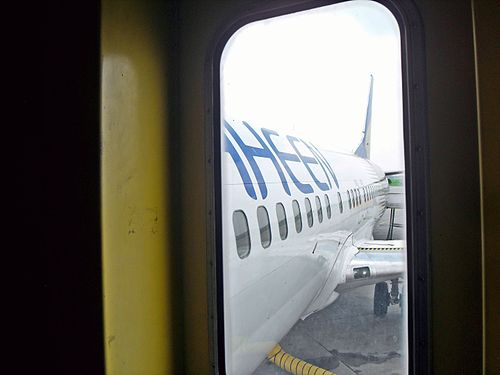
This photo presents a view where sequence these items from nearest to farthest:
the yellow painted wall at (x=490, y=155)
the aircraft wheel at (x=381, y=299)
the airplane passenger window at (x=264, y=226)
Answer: the yellow painted wall at (x=490, y=155) < the airplane passenger window at (x=264, y=226) < the aircraft wheel at (x=381, y=299)

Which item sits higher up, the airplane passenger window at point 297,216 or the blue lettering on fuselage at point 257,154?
the blue lettering on fuselage at point 257,154

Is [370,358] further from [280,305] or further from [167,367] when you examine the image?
[167,367]

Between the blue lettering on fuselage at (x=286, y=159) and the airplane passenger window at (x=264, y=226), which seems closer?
the airplane passenger window at (x=264, y=226)

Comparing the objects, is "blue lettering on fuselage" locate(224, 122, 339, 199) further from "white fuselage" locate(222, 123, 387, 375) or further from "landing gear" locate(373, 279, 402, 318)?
"landing gear" locate(373, 279, 402, 318)

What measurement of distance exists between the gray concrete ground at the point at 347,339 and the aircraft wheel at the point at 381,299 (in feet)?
0.26

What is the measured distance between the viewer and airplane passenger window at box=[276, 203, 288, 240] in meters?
2.57

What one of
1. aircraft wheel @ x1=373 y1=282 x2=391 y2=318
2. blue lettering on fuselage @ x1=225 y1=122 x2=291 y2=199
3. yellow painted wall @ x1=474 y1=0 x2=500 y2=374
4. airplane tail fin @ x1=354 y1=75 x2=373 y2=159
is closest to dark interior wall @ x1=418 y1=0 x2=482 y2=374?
yellow painted wall @ x1=474 y1=0 x2=500 y2=374

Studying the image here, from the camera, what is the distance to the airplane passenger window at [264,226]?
2.28 metres

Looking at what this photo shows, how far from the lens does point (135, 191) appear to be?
1.00m

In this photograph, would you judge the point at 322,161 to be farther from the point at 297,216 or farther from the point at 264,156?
the point at 264,156

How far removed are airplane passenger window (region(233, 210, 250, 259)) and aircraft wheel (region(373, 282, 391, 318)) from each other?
316cm

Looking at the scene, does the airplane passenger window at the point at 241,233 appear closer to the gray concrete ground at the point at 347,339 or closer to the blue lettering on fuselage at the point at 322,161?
the gray concrete ground at the point at 347,339

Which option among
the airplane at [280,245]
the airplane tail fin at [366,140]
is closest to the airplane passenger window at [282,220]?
the airplane at [280,245]

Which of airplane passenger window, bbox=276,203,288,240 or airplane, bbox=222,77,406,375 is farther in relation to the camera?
airplane passenger window, bbox=276,203,288,240
